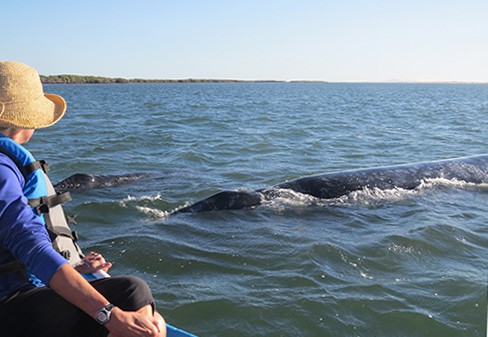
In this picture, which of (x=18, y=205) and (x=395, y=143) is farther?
(x=395, y=143)

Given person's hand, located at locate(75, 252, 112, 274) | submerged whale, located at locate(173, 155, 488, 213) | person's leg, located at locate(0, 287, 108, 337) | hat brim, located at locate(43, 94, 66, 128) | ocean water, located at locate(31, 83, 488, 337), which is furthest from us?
submerged whale, located at locate(173, 155, 488, 213)

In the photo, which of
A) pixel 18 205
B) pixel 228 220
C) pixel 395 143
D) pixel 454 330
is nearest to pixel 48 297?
pixel 18 205

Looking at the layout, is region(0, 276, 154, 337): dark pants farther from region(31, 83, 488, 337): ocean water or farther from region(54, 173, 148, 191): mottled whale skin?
region(54, 173, 148, 191): mottled whale skin

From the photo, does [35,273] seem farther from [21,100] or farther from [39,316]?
[21,100]

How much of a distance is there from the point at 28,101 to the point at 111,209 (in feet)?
19.2

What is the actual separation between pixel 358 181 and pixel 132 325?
7.18 meters

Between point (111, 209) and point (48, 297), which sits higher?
point (48, 297)

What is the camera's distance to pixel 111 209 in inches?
342

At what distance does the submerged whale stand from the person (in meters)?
5.30

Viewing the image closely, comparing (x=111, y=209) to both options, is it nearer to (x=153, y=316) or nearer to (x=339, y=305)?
(x=339, y=305)

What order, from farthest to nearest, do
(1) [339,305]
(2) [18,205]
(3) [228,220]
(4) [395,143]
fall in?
(4) [395,143] → (3) [228,220] → (1) [339,305] → (2) [18,205]

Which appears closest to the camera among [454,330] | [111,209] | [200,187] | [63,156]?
[454,330]

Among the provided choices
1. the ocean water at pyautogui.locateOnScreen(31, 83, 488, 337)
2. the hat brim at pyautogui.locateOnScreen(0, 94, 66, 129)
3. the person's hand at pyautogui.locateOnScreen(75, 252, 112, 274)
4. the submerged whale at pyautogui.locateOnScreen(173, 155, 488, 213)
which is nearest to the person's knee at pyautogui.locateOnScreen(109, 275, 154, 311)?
the person's hand at pyautogui.locateOnScreen(75, 252, 112, 274)

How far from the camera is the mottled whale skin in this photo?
10.1 meters
